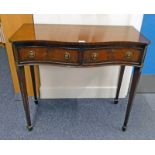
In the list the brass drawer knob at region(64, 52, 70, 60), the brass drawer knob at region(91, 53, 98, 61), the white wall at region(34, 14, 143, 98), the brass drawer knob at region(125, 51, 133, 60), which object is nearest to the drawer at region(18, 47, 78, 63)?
the brass drawer knob at region(64, 52, 70, 60)

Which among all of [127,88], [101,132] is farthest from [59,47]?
[127,88]

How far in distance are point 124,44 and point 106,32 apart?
0.24 meters

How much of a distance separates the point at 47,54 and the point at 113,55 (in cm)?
42

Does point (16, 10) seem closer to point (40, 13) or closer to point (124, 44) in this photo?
point (40, 13)

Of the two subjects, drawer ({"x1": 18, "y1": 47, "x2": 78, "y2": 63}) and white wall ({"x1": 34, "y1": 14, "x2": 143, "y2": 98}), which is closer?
drawer ({"x1": 18, "y1": 47, "x2": 78, "y2": 63})

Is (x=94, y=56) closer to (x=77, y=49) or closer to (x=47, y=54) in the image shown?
(x=77, y=49)

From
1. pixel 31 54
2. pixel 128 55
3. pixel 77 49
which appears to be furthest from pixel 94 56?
pixel 31 54

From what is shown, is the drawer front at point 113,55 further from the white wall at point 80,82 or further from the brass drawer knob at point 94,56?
the white wall at point 80,82

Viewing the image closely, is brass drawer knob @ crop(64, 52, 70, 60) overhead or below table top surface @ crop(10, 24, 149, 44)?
below

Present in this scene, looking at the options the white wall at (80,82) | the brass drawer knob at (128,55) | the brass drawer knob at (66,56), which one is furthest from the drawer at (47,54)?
the white wall at (80,82)

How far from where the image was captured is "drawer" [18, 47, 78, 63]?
3.69 feet

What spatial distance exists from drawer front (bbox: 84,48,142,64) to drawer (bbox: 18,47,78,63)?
9 centimetres

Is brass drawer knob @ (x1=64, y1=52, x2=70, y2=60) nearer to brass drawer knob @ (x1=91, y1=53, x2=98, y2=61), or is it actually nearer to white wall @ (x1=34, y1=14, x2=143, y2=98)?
brass drawer knob @ (x1=91, y1=53, x2=98, y2=61)

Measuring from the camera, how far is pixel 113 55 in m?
1.16
